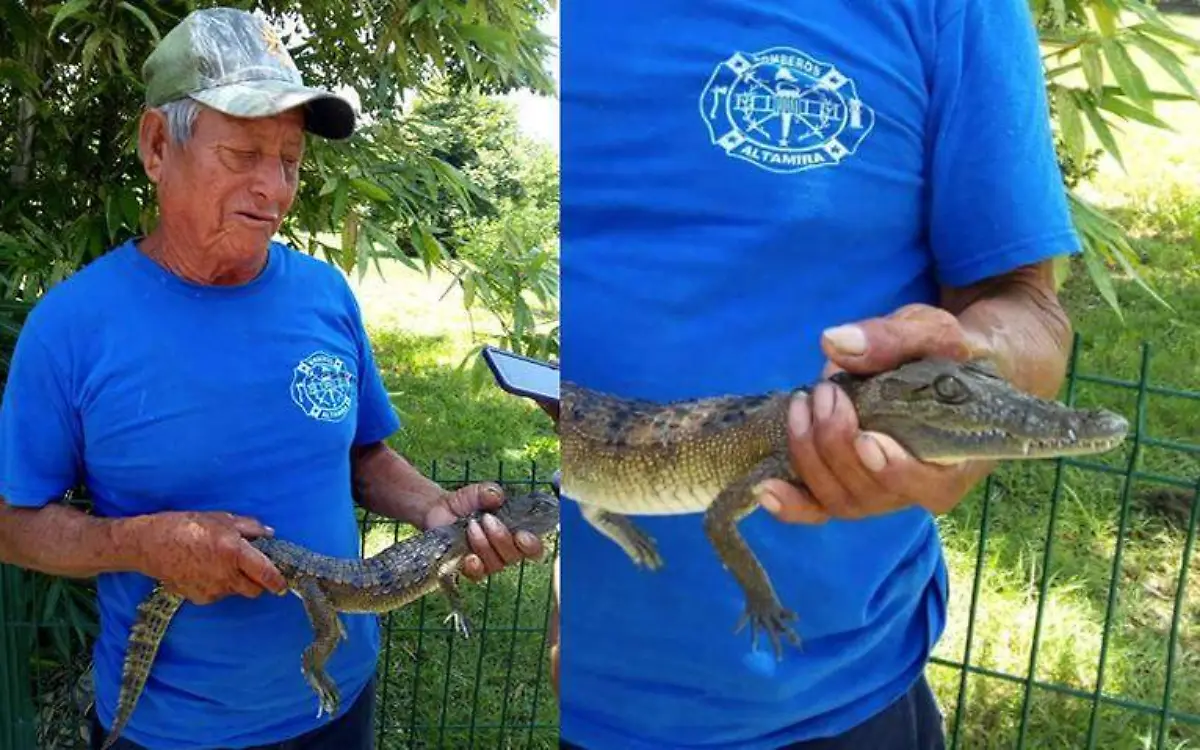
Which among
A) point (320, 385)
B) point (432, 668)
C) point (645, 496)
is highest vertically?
point (645, 496)

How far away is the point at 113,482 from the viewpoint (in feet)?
5.66

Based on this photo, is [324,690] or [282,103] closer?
[282,103]

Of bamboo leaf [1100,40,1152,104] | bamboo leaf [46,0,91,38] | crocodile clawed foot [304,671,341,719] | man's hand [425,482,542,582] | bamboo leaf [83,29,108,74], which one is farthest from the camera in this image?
bamboo leaf [83,29,108,74]

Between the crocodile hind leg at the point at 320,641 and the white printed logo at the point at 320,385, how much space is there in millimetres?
258

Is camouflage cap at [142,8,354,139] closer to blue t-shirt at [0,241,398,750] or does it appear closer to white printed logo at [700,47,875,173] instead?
blue t-shirt at [0,241,398,750]

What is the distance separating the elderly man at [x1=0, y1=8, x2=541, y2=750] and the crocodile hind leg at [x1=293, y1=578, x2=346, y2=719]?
35 mm

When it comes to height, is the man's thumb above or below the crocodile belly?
above

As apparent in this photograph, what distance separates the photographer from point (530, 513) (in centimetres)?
138

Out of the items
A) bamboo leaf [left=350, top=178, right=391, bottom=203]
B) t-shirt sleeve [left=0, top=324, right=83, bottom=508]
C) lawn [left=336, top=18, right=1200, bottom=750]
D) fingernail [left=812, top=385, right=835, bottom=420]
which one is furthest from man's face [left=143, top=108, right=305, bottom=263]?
fingernail [left=812, top=385, right=835, bottom=420]

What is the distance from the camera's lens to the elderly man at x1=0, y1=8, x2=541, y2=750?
1.58m

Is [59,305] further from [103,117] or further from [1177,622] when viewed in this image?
[1177,622]

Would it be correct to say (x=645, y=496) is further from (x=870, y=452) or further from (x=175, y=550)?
(x=175, y=550)

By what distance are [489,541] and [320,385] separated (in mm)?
396

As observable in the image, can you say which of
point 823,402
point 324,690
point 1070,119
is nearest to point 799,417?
point 823,402
